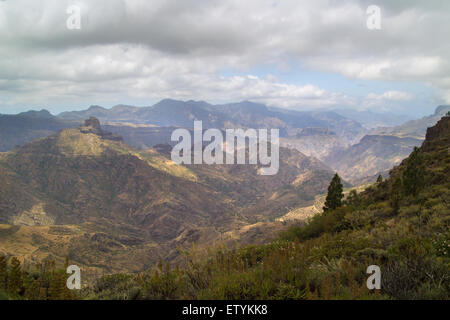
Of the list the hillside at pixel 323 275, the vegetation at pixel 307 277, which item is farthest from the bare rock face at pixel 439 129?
the vegetation at pixel 307 277

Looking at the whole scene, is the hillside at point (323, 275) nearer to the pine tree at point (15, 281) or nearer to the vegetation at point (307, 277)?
the vegetation at point (307, 277)

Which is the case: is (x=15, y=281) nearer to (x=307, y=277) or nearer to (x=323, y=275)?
(x=307, y=277)

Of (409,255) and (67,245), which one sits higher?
(409,255)

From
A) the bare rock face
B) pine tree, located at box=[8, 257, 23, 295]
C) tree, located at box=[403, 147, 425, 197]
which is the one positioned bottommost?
pine tree, located at box=[8, 257, 23, 295]

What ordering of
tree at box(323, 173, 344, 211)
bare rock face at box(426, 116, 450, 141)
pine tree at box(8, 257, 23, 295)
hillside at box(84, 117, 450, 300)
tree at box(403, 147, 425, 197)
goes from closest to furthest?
hillside at box(84, 117, 450, 300)
pine tree at box(8, 257, 23, 295)
tree at box(403, 147, 425, 197)
tree at box(323, 173, 344, 211)
bare rock face at box(426, 116, 450, 141)

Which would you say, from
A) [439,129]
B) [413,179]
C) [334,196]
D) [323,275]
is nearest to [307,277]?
[323,275]

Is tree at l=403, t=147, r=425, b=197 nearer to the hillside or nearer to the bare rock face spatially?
the hillside

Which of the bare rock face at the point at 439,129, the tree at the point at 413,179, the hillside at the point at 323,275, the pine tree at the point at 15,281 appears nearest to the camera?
the hillside at the point at 323,275

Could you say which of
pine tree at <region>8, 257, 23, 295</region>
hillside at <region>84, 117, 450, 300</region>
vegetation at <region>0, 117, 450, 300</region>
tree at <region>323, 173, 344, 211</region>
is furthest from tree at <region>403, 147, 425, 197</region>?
pine tree at <region>8, 257, 23, 295</region>
